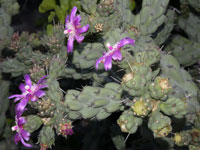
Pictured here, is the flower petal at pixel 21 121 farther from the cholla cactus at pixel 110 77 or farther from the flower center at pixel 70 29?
the flower center at pixel 70 29

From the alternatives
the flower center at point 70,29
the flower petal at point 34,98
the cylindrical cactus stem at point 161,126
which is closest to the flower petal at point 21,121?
the flower petal at point 34,98

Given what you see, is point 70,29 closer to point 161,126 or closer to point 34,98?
point 34,98

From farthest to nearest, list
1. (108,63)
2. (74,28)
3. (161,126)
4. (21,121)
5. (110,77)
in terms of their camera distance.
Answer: (110,77) < (74,28) < (21,121) < (108,63) < (161,126)

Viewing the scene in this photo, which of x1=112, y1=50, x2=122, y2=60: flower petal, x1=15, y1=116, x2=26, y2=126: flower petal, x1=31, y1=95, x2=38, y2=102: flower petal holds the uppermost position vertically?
x1=112, y1=50, x2=122, y2=60: flower petal

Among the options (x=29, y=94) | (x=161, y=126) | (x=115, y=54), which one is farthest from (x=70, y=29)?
(x=161, y=126)

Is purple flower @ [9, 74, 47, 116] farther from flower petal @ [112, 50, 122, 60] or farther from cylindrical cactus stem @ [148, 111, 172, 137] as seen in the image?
cylindrical cactus stem @ [148, 111, 172, 137]

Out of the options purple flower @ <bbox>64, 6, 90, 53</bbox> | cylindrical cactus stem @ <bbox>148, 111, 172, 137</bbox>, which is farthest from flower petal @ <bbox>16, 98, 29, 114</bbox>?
cylindrical cactus stem @ <bbox>148, 111, 172, 137</bbox>

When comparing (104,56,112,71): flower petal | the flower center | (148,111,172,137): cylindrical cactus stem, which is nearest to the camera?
(148,111,172,137): cylindrical cactus stem

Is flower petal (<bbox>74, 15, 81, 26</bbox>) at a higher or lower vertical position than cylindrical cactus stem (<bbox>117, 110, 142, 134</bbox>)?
higher

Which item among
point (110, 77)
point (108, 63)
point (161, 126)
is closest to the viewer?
point (161, 126)

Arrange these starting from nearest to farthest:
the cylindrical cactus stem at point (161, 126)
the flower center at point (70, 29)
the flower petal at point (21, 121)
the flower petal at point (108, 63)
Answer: the cylindrical cactus stem at point (161, 126) < the flower petal at point (108, 63) < the flower petal at point (21, 121) < the flower center at point (70, 29)

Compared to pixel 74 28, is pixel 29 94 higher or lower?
lower
